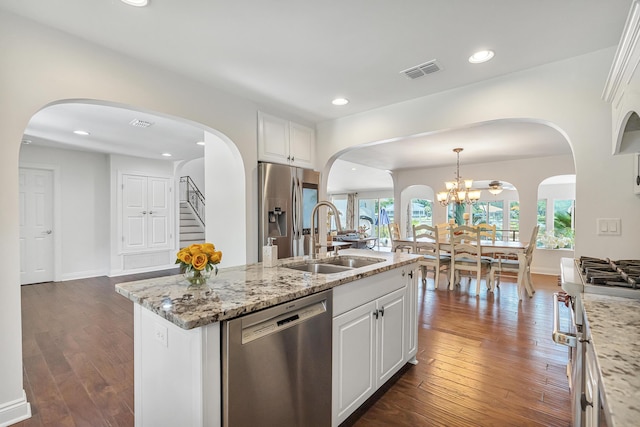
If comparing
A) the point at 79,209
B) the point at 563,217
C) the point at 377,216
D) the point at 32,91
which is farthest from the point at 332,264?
the point at 377,216

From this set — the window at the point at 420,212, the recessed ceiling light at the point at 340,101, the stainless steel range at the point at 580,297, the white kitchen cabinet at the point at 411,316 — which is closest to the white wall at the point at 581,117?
the stainless steel range at the point at 580,297

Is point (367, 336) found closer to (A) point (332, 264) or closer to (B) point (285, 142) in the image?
(A) point (332, 264)

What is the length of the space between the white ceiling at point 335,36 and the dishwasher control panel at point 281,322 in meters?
1.69

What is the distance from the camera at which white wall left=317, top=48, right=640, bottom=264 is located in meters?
2.12

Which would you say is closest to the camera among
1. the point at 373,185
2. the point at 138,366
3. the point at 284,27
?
the point at 138,366

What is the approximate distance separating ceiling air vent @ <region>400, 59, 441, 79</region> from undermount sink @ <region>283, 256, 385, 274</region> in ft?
5.21

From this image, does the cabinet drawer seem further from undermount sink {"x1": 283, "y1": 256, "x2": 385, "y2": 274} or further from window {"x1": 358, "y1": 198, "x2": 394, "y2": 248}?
window {"x1": 358, "y1": 198, "x2": 394, "y2": 248}

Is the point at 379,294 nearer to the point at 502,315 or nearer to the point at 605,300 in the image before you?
the point at 605,300

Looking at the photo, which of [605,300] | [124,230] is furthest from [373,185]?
[605,300]

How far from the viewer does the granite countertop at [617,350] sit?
553 millimetres

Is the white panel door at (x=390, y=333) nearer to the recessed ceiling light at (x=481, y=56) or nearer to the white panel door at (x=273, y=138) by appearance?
the recessed ceiling light at (x=481, y=56)

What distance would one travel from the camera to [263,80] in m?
2.70

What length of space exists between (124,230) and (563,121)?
7021 millimetres

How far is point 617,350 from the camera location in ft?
2.49
